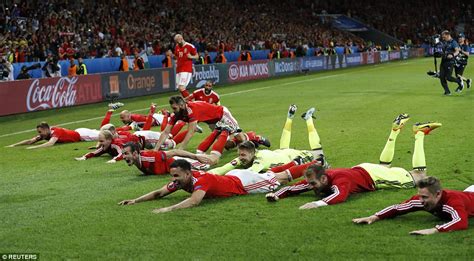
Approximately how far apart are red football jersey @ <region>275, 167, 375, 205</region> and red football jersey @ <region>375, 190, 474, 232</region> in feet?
2.89

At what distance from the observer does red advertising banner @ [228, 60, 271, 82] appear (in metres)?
37.1

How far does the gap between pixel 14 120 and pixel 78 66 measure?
7241 mm

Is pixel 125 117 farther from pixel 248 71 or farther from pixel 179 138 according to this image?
pixel 248 71

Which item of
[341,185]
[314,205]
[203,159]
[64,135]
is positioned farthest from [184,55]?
[314,205]

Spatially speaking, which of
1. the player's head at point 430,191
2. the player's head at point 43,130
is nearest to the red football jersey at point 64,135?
the player's head at point 43,130

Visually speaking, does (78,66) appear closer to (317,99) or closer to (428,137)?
(317,99)

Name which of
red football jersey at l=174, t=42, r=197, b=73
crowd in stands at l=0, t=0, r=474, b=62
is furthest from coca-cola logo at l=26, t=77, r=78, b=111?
red football jersey at l=174, t=42, r=197, b=73

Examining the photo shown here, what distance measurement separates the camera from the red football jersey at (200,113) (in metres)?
12.4

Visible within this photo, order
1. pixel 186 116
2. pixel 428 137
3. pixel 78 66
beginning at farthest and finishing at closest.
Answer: pixel 78 66, pixel 428 137, pixel 186 116

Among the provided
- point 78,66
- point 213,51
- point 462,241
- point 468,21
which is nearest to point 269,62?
point 213,51

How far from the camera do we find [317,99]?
25031 millimetres

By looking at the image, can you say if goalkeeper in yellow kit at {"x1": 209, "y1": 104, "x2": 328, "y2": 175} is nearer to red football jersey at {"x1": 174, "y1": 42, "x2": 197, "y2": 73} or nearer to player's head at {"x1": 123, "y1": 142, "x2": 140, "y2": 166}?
player's head at {"x1": 123, "y1": 142, "x2": 140, "y2": 166}

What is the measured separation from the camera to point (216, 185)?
8.76m

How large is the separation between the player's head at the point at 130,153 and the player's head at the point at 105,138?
2355mm
